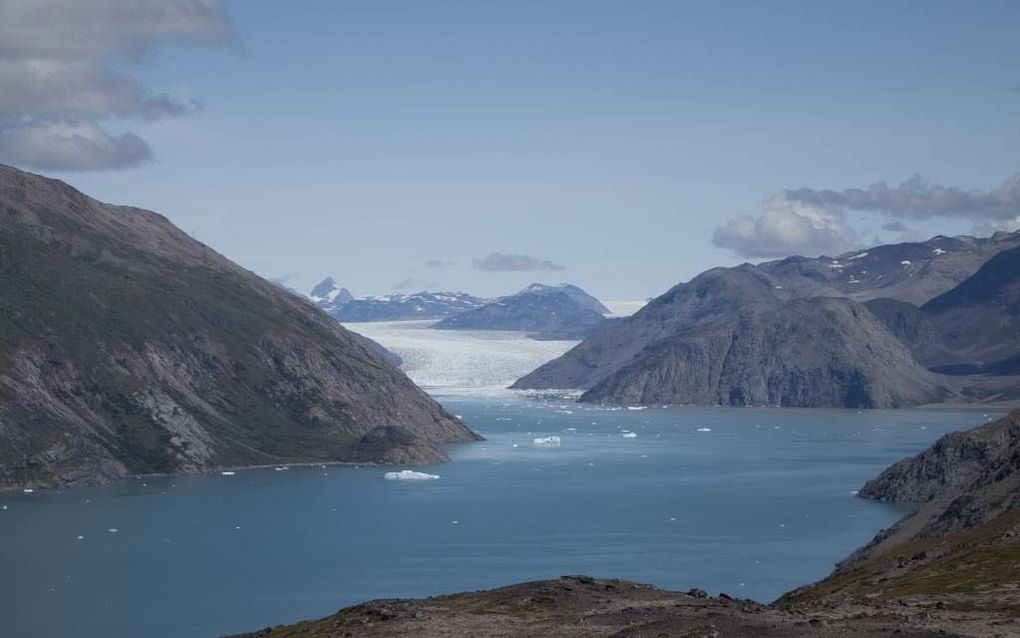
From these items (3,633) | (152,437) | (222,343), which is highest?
(222,343)

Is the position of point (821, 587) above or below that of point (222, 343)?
below

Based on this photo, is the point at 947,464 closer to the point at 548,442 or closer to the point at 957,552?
the point at 957,552

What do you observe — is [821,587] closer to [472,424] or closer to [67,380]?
[67,380]

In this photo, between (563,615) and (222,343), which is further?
(222,343)

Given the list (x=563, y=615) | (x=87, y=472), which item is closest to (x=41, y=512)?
(x=87, y=472)

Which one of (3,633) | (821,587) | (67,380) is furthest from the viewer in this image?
(67,380)

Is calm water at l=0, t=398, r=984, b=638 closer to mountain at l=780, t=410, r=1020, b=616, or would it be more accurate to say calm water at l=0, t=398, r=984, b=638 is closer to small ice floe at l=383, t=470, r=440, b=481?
small ice floe at l=383, t=470, r=440, b=481
